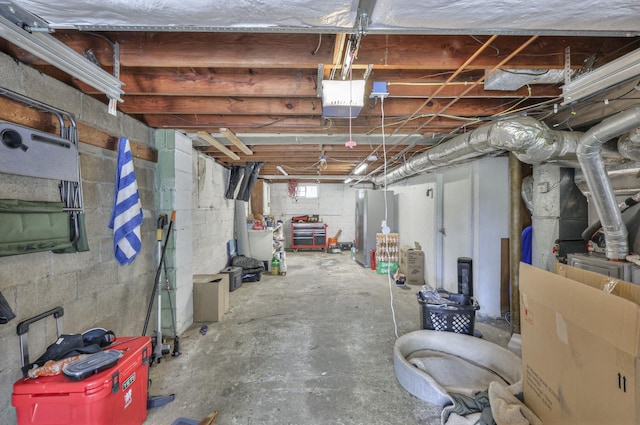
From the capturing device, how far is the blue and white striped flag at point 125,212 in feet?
6.95

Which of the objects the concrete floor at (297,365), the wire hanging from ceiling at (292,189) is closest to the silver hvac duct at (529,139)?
the concrete floor at (297,365)

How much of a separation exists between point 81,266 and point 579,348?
290cm

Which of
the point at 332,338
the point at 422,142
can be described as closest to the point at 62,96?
the point at 332,338

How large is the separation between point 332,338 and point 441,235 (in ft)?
8.52

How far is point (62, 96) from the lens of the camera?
69.4 inches

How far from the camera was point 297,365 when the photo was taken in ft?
7.67

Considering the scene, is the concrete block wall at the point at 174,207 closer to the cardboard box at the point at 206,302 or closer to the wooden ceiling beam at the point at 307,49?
the cardboard box at the point at 206,302

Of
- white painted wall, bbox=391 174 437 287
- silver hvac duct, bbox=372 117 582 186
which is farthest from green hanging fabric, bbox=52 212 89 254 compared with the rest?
white painted wall, bbox=391 174 437 287

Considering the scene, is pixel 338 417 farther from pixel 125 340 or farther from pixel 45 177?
pixel 45 177

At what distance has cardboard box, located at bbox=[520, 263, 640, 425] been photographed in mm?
1006

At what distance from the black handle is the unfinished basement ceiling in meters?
1.43

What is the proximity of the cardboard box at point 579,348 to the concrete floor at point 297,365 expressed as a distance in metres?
0.70

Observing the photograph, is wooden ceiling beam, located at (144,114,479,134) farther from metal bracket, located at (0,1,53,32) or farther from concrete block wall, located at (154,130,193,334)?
metal bracket, located at (0,1,53,32)

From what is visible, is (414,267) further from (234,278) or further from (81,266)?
(81,266)
